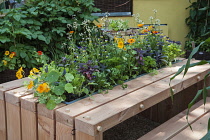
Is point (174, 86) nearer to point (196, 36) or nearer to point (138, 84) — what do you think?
point (138, 84)

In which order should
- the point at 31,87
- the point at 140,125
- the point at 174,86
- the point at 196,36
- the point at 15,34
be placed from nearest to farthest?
the point at 31,87, the point at 174,86, the point at 140,125, the point at 15,34, the point at 196,36

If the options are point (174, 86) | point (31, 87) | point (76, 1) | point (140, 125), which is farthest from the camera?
point (76, 1)

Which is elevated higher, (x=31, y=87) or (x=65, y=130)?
(x=31, y=87)

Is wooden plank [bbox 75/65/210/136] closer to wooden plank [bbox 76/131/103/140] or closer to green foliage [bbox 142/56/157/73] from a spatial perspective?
wooden plank [bbox 76/131/103/140]

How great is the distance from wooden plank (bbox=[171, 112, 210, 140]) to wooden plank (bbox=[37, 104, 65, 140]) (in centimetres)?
80

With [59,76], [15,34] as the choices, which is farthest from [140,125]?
[15,34]

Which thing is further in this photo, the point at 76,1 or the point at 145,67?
the point at 76,1

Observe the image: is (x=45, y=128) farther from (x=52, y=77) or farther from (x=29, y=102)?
(x=52, y=77)

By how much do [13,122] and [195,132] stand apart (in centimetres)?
126

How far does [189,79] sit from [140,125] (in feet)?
3.18

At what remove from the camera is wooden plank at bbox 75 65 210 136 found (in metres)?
1.63

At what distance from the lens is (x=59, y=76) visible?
2129mm

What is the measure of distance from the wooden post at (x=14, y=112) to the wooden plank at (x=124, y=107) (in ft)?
1.93

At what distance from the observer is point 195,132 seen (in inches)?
81.6
